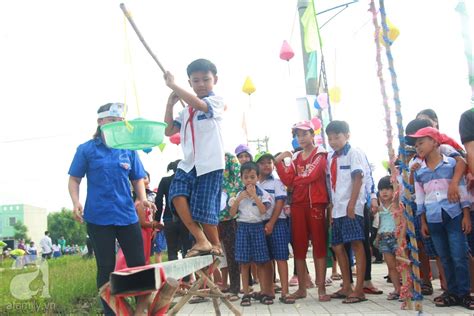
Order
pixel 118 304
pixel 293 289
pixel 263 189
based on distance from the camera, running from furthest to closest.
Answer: pixel 293 289
pixel 263 189
pixel 118 304

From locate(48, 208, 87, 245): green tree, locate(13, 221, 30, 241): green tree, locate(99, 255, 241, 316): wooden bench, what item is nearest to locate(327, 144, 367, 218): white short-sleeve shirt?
locate(99, 255, 241, 316): wooden bench

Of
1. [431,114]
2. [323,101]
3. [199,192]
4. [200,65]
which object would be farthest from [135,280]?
[323,101]

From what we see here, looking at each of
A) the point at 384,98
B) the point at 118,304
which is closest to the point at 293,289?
the point at 384,98

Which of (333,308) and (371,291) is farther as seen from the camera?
(371,291)

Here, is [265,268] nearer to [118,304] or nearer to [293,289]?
[293,289]

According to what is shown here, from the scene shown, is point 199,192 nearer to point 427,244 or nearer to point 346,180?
point 346,180

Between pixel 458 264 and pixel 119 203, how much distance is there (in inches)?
118

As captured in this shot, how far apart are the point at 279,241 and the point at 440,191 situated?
6.20 feet

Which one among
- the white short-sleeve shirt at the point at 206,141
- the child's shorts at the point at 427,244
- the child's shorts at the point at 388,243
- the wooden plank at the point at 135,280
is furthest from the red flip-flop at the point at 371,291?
the wooden plank at the point at 135,280

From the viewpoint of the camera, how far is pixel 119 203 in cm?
374

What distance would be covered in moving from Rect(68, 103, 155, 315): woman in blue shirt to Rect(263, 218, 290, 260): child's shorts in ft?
7.01

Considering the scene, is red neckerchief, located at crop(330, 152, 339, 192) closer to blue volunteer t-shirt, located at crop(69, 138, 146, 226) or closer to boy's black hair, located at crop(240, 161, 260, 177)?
boy's black hair, located at crop(240, 161, 260, 177)

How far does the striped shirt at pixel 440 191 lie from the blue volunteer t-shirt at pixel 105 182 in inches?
106

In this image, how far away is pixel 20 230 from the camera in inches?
3501
